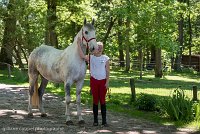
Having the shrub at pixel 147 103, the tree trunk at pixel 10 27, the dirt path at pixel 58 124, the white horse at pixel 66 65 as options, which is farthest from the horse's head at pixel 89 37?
the tree trunk at pixel 10 27

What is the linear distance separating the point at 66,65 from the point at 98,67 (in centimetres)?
81

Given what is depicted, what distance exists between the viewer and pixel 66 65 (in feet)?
28.9

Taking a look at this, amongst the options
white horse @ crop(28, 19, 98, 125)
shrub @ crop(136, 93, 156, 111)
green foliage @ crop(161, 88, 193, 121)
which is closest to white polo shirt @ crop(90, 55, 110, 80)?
white horse @ crop(28, 19, 98, 125)

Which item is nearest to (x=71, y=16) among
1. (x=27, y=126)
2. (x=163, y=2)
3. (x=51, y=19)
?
(x=51, y=19)

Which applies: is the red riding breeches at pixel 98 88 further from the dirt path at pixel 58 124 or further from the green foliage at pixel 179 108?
the green foliage at pixel 179 108

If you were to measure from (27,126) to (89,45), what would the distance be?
7.75 ft

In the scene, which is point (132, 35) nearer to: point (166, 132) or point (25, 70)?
point (25, 70)

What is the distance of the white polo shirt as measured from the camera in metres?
8.60

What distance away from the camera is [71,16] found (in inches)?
972

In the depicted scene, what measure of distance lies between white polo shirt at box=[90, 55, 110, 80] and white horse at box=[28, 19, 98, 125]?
281 mm

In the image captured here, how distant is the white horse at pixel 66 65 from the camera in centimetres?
864

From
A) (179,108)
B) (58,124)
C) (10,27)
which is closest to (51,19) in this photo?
(10,27)

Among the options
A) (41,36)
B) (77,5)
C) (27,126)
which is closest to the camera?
(27,126)

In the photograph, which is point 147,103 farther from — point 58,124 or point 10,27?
point 10,27
